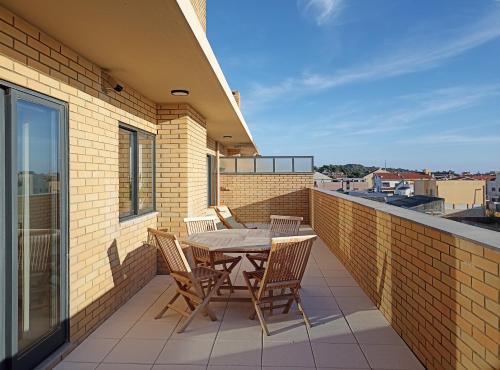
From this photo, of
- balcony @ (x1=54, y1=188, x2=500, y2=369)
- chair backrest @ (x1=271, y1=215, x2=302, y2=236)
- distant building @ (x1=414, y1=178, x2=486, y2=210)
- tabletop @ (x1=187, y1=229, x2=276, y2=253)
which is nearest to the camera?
balcony @ (x1=54, y1=188, x2=500, y2=369)

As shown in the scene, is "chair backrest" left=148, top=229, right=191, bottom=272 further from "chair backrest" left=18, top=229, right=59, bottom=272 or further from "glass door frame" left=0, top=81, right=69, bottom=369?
"glass door frame" left=0, top=81, right=69, bottom=369

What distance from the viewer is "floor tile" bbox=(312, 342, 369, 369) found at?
9.53 ft

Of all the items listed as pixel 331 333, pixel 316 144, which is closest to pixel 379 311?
pixel 331 333

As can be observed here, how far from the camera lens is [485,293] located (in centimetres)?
200

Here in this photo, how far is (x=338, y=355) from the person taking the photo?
10.0ft

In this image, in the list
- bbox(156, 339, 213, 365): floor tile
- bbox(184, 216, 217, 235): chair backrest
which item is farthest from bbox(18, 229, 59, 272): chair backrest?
bbox(184, 216, 217, 235): chair backrest

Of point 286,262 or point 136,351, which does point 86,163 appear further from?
point 286,262

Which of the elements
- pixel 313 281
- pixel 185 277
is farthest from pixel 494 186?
pixel 185 277

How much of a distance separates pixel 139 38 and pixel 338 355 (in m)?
2.87

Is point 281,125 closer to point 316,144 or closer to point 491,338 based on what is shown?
point 316,144

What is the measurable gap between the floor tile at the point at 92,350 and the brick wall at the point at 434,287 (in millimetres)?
2429

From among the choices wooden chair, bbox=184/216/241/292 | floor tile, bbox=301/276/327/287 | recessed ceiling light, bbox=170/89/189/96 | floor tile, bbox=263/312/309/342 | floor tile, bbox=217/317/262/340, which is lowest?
floor tile, bbox=217/317/262/340

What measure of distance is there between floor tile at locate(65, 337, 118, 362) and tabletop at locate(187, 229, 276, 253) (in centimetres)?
122

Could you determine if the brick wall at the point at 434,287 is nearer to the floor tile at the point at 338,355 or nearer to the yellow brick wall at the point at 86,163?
the floor tile at the point at 338,355
